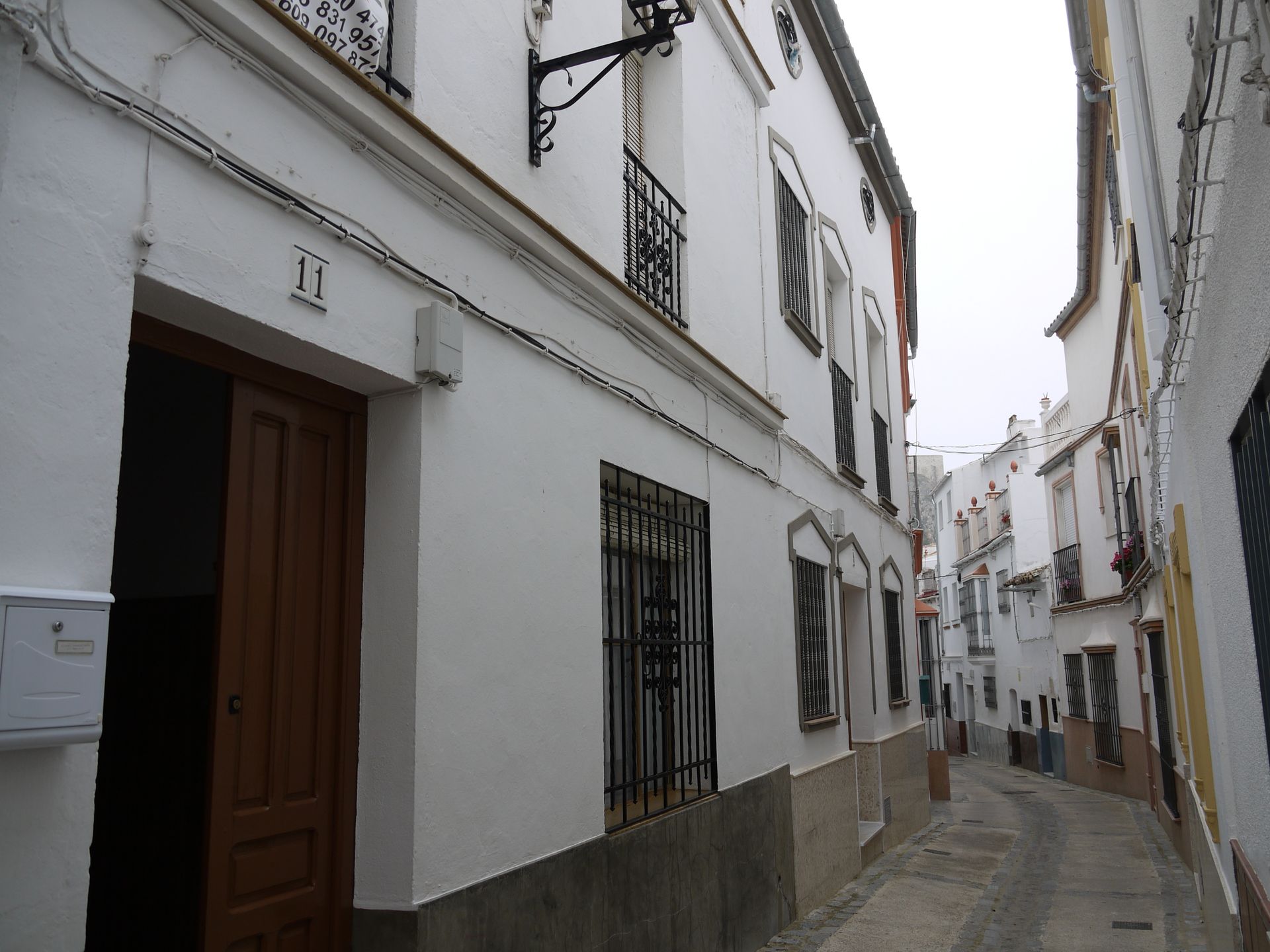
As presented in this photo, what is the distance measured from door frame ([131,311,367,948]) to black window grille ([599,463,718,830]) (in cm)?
157

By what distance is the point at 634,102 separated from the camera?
257 inches

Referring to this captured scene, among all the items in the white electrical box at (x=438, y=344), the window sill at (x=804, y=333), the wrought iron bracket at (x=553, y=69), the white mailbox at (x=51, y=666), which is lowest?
the white mailbox at (x=51, y=666)

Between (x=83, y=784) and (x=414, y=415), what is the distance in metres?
1.67

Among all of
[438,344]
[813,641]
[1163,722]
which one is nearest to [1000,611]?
[1163,722]

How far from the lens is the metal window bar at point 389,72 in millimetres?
3754

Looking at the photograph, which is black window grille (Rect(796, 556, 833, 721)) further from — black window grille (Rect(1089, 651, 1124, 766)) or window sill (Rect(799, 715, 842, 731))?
black window grille (Rect(1089, 651, 1124, 766))

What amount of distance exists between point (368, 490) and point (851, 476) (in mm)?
7581

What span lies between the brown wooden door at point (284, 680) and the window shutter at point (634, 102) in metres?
3.43

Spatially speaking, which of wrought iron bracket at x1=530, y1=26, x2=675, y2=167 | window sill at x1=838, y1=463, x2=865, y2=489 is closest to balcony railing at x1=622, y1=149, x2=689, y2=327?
wrought iron bracket at x1=530, y1=26, x2=675, y2=167

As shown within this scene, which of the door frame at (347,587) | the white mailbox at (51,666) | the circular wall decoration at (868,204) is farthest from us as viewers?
the circular wall decoration at (868,204)

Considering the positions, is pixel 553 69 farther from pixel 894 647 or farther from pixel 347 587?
pixel 894 647

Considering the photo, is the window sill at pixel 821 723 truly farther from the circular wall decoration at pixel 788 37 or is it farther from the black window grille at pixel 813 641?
the circular wall decoration at pixel 788 37

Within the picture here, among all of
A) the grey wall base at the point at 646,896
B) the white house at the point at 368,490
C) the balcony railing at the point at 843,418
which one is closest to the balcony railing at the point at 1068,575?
the balcony railing at the point at 843,418

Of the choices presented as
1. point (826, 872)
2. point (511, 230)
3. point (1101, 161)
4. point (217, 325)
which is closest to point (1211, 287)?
point (511, 230)
